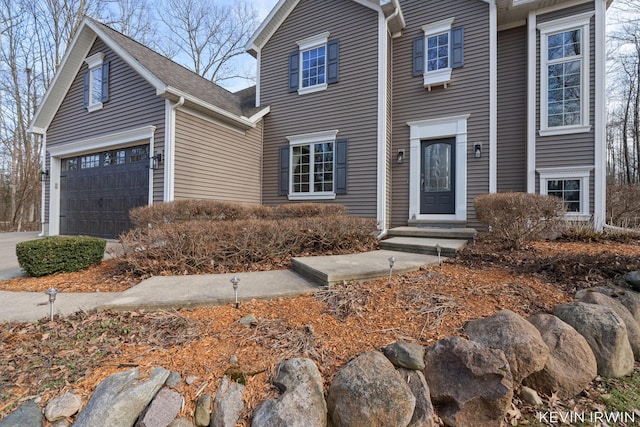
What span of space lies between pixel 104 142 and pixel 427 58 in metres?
8.98

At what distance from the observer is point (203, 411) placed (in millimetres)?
1706

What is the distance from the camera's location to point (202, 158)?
7.57m

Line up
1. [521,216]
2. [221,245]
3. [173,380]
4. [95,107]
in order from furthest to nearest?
[95,107], [521,216], [221,245], [173,380]

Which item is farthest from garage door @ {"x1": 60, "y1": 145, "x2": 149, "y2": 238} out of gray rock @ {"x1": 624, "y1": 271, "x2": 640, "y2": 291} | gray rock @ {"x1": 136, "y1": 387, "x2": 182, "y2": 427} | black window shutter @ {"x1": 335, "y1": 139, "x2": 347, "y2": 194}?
gray rock @ {"x1": 624, "y1": 271, "x2": 640, "y2": 291}

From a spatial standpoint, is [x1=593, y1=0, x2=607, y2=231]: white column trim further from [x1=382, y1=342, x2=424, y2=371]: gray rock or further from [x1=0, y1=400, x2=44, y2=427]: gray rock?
[x1=0, y1=400, x2=44, y2=427]: gray rock

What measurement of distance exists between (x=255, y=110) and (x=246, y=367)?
27.9ft

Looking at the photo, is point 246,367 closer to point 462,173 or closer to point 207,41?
point 462,173

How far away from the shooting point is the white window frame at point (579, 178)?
6.65 m

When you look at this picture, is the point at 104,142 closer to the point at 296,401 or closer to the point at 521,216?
the point at 296,401

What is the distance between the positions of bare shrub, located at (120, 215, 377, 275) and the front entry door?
3681 mm

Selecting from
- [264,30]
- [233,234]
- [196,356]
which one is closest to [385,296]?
[196,356]

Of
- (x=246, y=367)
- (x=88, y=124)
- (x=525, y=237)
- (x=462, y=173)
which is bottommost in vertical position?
(x=246, y=367)

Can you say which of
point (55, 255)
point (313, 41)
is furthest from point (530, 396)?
point (313, 41)

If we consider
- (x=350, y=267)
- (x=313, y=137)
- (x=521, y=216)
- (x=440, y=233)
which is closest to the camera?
(x=350, y=267)
